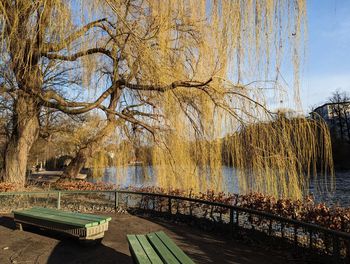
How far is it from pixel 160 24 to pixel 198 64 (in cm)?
109

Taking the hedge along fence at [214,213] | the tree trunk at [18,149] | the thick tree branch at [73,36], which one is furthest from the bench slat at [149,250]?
the tree trunk at [18,149]

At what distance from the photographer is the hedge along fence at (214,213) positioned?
413cm

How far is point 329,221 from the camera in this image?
4.64 meters

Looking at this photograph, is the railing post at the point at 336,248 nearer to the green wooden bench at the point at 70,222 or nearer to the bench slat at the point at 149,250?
the bench slat at the point at 149,250

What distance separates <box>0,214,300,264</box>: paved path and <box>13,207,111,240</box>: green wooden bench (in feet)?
0.62

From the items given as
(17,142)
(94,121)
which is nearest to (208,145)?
(17,142)

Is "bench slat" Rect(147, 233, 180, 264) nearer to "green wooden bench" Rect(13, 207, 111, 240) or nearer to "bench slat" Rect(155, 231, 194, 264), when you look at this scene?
"bench slat" Rect(155, 231, 194, 264)

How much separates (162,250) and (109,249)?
165 cm

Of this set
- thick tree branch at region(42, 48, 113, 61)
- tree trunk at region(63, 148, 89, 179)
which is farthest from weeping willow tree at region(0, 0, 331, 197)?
tree trunk at region(63, 148, 89, 179)

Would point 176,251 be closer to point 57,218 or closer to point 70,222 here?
point 70,222

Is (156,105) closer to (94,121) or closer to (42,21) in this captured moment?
(42,21)

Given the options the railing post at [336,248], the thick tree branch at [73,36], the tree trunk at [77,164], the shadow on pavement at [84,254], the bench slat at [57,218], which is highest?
the thick tree branch at [73,36]

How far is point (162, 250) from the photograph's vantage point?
3516 mm

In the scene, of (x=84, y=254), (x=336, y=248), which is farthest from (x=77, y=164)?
(x=336, y=248)
